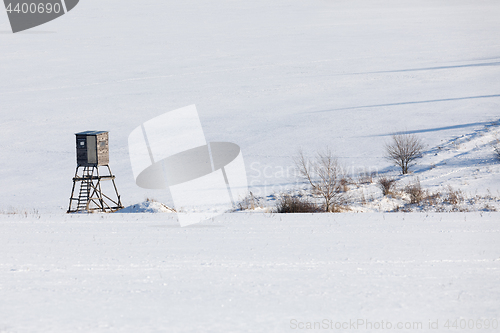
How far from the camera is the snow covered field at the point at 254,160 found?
8.43 metres

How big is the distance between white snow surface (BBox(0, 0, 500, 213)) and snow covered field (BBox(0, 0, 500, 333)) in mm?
297

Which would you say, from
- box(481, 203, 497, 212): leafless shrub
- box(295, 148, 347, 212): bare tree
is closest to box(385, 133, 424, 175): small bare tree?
box(295, 148, 347, 212): bare tree

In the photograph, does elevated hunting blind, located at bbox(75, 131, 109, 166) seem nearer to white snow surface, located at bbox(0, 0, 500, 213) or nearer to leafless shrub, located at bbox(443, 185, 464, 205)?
white snow surface, located at bbox(0, 0, 500, 213)

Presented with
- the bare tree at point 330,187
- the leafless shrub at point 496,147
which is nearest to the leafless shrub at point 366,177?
the bare tree at point 330,187

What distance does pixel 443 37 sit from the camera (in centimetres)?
8094

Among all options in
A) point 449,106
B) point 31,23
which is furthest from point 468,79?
point 31,23

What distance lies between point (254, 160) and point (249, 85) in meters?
22.8

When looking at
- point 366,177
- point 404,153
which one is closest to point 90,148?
point 366,177

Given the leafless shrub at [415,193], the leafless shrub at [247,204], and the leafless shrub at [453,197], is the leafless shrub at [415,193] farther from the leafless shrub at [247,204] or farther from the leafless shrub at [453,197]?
the leafless shrub at [247,204]

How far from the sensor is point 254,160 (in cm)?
3353

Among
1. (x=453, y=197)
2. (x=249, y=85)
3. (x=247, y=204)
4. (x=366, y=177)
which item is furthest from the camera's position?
(x=249, y=85)

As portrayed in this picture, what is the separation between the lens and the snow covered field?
843cm

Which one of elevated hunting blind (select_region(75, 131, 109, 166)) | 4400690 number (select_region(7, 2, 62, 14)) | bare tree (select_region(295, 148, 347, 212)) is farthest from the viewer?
4400690 number (select_region(7, 2, 62, 14))

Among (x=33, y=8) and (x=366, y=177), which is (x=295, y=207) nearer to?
(x=366, y=177)
